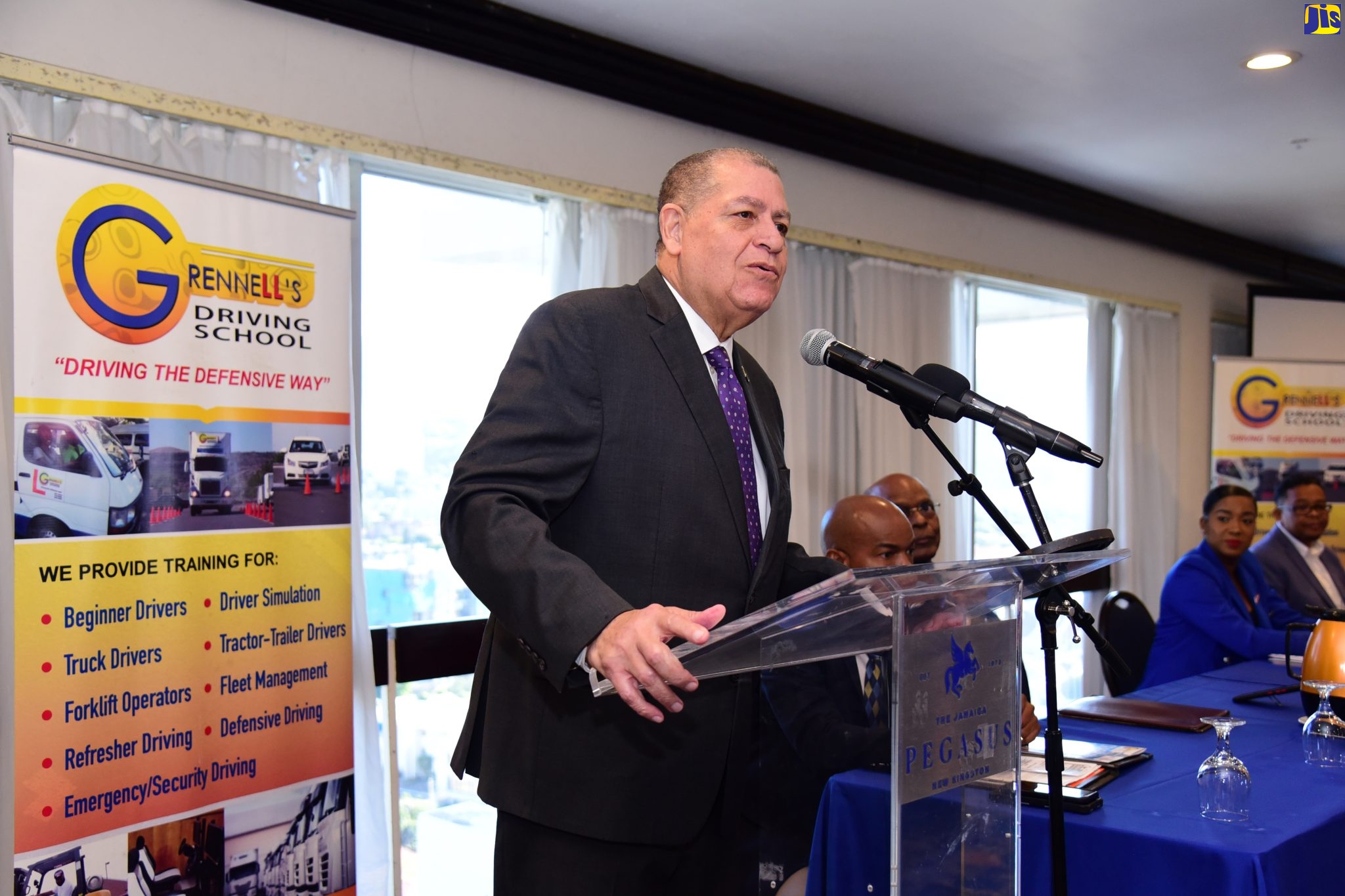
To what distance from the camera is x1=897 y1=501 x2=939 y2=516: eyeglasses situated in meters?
4.10

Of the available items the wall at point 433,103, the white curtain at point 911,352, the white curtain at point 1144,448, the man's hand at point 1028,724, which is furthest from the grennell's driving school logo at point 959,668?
the white curtain at point 1144,448

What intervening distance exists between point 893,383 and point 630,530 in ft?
1.58

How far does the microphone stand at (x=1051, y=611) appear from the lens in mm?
1565

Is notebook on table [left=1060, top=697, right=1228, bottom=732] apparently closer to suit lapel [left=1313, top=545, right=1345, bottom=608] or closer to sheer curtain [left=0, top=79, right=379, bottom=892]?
sheer curtain [left=0, top=79, right=379, bottom=892]

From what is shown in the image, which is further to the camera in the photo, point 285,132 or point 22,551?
point 285,132

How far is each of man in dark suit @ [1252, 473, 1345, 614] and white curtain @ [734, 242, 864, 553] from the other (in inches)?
81.6

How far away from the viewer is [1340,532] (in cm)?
764

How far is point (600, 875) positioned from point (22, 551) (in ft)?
5.13

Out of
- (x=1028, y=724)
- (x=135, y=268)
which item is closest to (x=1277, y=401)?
(x=1028, y=724)

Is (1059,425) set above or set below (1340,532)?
above

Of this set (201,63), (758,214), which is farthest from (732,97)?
(758,214)

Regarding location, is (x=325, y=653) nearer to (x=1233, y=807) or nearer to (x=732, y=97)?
(x=1233, y=807)

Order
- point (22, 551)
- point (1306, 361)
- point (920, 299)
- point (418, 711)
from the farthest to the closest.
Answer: point (1306, 361) → point (920, 299) → point (418, 711) → point (22, 551)

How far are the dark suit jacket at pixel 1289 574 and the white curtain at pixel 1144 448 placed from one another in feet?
5.16
